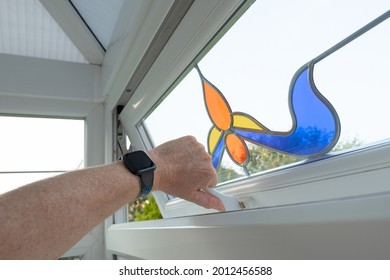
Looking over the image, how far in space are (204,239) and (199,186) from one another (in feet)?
0.46

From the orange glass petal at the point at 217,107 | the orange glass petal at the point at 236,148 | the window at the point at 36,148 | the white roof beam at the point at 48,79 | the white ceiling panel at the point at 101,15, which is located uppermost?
the white ceiling panel at the point at 101,15

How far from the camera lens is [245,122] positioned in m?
0.90

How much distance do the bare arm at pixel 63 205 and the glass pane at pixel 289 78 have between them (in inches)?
10.2

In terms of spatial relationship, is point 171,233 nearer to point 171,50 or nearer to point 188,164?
point 188,164

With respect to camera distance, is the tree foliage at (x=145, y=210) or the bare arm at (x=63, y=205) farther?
the tree foliage at (x=145, y=210)

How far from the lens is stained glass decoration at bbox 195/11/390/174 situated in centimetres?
68

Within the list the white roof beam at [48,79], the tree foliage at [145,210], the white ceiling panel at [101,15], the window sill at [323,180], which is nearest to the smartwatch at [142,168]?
the window sill at [323,180]

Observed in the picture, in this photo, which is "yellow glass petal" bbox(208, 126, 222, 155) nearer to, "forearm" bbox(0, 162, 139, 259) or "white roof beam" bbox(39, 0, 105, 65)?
"forearm" bbox(0, 162, 139, 259)

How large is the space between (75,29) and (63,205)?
4.73 feet

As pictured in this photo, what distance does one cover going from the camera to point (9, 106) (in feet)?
5.63

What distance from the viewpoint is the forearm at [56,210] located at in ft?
1.51

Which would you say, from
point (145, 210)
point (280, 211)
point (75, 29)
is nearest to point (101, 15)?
point (75, 29)

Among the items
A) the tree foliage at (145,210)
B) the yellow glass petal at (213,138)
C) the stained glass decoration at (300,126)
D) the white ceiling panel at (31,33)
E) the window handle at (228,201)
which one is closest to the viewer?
the stained glass decoration at (300,126)

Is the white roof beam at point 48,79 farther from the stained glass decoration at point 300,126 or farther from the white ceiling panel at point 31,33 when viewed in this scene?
the stained glass decoration at point 300,126
